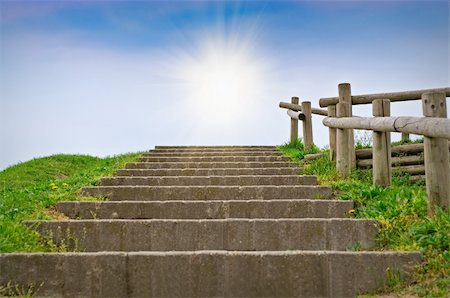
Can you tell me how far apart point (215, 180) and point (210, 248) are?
283 centimetres

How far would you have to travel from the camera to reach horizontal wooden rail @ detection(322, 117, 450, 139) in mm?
4574

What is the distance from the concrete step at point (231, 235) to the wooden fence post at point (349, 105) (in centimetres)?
293

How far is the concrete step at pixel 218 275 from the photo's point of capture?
385cm

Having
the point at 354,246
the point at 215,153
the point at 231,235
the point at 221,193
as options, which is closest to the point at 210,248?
the point at 231,235

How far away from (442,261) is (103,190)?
459 cm

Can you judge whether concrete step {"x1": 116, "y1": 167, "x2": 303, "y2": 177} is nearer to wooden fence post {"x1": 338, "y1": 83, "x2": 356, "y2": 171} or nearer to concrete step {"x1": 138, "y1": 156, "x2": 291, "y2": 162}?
wooden fence post {"x1": 338, "y1": 83, "x2": 356, "y2": 171}

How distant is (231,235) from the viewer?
485 cm

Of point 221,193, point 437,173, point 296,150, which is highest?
point 296,150

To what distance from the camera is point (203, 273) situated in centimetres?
385

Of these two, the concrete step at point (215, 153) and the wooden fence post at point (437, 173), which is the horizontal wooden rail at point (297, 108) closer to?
the concrete step at point (215, 153)

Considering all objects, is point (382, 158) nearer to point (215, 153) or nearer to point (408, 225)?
point (408, 225)

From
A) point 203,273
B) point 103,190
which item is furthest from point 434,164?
point 103,190

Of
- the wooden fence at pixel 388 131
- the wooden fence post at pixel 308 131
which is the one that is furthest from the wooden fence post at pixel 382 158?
the wooden fence post at pixel 308 131

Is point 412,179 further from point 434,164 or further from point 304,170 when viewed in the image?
point 434,164
